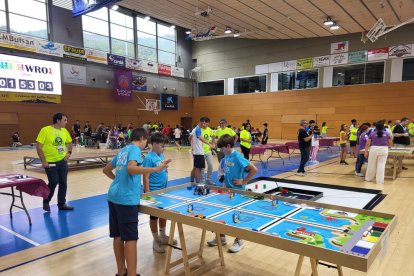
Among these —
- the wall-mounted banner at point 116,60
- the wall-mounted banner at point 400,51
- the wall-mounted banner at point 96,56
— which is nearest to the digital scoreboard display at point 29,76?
the wall-mounted banner at point 96,56

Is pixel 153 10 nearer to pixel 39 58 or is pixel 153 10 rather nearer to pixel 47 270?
pixel 39 58

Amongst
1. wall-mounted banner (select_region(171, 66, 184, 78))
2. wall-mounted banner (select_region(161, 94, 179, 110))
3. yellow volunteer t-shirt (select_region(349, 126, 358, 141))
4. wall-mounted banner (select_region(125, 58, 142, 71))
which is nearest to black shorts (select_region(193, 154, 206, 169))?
yellow volunteer t-shirt (select_region(349, 126, 358, 141))

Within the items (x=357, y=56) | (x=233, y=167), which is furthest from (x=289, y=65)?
(x=233, y=167)

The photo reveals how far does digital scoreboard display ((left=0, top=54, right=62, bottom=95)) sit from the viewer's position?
567 inches

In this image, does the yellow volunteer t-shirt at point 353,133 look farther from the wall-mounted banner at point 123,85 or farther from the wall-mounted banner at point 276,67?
the wall-mounted banner at point 123,85

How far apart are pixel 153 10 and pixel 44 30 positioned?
23.0 feet

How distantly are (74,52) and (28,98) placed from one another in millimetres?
3698

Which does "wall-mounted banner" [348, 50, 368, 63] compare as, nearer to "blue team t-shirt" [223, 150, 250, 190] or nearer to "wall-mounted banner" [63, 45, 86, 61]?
"wall-mounted banner" [63, 45, 86, 61]

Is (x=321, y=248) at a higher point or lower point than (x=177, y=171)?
higher

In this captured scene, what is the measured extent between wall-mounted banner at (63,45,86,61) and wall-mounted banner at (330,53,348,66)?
15.2 meters

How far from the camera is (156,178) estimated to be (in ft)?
11.0

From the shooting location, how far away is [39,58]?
15656 mm

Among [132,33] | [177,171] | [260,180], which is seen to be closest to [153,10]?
[132,33]

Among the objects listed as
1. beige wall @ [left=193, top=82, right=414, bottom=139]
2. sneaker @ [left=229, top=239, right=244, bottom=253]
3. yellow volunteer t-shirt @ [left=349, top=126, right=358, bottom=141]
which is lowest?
sneaker @ [left=229, top=239, right=244, bottom=253]
